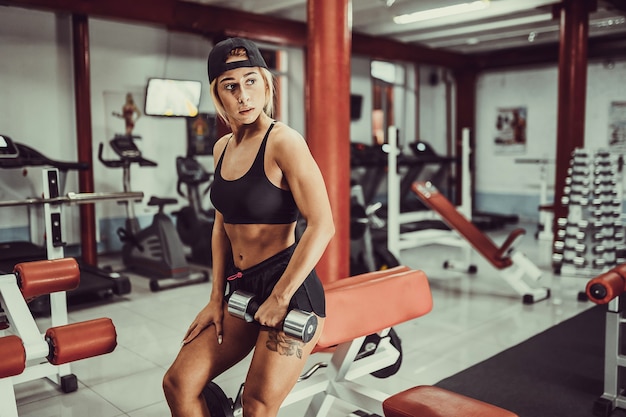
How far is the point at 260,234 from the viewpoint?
181cm

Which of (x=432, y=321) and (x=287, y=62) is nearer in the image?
(x=432, y=321)

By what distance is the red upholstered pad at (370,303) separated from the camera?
7.34 ft

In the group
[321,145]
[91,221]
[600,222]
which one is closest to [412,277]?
[321,145]

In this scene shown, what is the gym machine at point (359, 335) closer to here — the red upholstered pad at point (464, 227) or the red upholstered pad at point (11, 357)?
the red upholstered pad at point (11, 357)

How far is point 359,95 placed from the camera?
32.4ft

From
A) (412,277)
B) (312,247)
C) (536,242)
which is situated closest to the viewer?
(312,247)

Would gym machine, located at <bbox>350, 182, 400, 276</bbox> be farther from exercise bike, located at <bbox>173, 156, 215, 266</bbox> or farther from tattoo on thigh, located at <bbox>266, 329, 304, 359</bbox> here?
tattoo on thigh, located at <bbox>266, 329, 304, 359</bbox>

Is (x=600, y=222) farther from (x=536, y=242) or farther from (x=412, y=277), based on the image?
(x=412, y=277)

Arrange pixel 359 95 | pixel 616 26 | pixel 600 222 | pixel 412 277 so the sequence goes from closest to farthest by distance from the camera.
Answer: pixel 412 277, pixel 600 222, pixel 616 26, pixel 359 95

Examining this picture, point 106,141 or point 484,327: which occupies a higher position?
point 106,141

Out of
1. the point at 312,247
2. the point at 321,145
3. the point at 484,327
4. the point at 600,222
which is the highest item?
the point at 321,145

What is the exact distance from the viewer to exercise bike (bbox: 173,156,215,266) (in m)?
6.69

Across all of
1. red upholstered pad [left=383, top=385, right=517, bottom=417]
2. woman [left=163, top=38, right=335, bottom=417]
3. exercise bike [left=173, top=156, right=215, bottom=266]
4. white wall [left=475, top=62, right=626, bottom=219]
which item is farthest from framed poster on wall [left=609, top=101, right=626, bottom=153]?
woman [left=163, top=38, right=335, bottom=417]

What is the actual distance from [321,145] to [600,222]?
3554 mm
